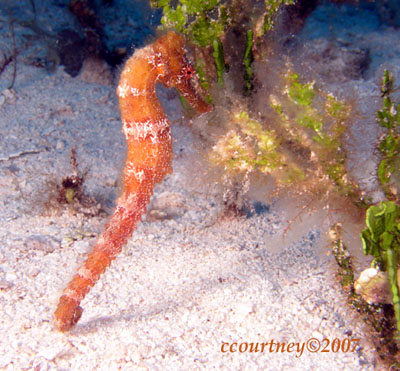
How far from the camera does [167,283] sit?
329cm

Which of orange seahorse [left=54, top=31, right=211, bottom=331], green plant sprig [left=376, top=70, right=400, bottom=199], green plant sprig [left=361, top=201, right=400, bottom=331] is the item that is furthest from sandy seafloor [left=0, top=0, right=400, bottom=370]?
green plant sprig [left=361, top=201, right=400, bottom=331]

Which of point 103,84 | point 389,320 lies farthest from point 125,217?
point 103,84

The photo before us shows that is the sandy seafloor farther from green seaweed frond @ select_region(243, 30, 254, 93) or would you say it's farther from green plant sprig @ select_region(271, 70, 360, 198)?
green seaweed frond @ select_region(243, 30, 254, 93)

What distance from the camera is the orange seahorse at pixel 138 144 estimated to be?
2725mm

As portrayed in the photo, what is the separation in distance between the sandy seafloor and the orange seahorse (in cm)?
31

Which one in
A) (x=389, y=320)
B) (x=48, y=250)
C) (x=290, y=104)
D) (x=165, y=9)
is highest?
(x=165, y=9)

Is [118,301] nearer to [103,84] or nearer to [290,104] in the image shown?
[290,104]

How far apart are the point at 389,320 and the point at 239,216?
6.32 ft

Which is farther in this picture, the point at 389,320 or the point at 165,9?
the point at 165,9

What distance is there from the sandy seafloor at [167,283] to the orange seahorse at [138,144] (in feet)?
1.02

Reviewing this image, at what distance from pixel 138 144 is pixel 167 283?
1.31 metres

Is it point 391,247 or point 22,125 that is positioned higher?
point 391,247

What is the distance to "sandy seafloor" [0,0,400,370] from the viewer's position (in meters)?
2.62

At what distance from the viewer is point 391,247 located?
241 centimetres
